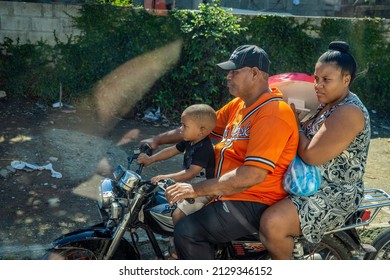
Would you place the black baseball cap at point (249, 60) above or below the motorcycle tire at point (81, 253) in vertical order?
above

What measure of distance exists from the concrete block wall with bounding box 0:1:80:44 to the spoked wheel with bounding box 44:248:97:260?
19.8 feet

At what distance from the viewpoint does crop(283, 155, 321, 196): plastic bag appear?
313cm

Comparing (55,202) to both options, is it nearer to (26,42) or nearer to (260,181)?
(260,181)

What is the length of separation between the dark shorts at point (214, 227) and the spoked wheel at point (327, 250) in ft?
1.90

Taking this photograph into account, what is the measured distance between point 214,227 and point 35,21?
6568mm

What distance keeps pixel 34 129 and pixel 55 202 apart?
2.22 m

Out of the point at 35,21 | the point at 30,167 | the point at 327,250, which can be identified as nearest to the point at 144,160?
the point at 327,250

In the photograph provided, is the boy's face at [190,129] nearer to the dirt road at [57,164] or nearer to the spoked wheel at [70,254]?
the spoked wheel at [70,254]

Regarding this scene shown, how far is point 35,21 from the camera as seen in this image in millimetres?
8594

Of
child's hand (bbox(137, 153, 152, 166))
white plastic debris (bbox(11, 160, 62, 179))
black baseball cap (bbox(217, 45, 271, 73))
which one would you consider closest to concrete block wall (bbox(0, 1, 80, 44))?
white plastic debris (bbox(11, 160, 62, 179))

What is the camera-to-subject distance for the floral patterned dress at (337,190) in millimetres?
3242

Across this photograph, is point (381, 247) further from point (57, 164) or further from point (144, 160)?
point (57, 164)

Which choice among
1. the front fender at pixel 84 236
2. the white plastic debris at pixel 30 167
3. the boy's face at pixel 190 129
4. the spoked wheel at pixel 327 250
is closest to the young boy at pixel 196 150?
the boy's face at pixel 190 129
